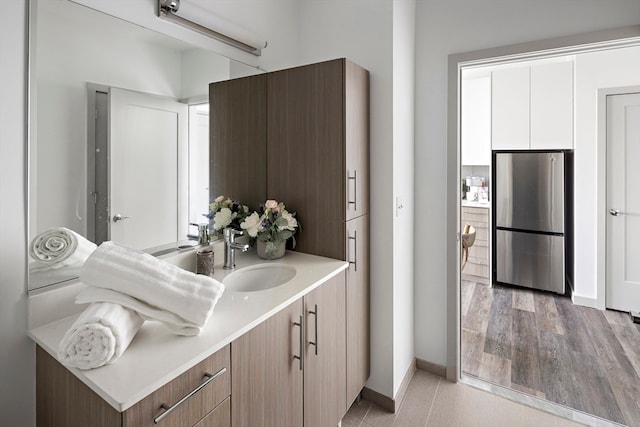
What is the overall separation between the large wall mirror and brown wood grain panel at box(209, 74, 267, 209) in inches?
4.0

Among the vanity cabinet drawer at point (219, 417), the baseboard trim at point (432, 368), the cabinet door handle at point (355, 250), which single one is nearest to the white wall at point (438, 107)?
the baseboard trim at point (432, 368)

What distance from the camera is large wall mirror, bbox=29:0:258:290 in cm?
107

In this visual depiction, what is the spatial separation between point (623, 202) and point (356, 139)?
3016mm

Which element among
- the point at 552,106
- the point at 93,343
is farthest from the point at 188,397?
the point at 552,106

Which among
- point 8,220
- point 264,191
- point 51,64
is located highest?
point 51,64

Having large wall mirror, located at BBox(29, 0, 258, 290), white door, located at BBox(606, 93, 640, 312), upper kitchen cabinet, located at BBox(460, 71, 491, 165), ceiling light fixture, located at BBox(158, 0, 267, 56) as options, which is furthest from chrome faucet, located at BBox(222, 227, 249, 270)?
upper kitchen cabinet, located at BBox(460, 71, 491, 165)

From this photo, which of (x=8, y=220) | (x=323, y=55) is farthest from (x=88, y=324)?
(x=323, y=55)

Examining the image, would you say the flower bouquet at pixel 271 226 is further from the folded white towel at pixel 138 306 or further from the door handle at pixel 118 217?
the folded white towel at pixel 138 306

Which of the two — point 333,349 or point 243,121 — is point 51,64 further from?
point 333,349

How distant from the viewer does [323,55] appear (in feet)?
7.00

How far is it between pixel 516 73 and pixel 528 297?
101 inches

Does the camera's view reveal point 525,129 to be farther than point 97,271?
Yes

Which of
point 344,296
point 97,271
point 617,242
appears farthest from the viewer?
point 617,242

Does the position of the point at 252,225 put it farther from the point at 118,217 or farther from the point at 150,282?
the point at 150,282
